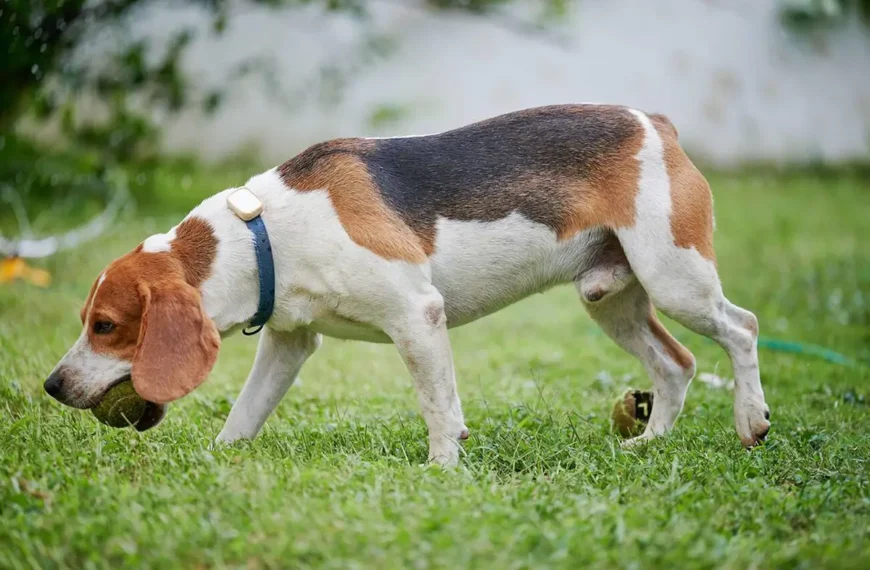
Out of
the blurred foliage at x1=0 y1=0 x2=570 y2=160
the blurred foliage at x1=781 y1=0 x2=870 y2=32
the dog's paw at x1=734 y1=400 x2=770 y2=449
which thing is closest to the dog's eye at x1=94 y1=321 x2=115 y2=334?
the dog's paw at x1=734 y1=400 x2=770 y2=449

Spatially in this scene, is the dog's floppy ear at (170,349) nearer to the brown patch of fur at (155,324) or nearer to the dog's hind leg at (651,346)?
the brown patch of fur at (155,324)

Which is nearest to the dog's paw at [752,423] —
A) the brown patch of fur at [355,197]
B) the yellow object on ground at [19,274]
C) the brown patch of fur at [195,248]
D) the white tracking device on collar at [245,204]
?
the brown patch of fur at [355,197]

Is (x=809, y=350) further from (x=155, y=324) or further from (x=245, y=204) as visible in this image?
(x=155, y=324)

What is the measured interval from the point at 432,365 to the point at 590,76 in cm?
1196

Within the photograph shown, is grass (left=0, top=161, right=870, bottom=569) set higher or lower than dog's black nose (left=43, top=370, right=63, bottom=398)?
lower

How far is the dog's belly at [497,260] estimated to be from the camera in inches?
171

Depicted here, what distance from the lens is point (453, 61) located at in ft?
49.5

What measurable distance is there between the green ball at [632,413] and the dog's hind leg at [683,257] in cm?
55

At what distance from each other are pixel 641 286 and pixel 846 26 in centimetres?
1309

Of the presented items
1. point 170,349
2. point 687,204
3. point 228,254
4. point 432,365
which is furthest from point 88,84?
point 687,204

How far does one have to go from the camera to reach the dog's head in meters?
3.85

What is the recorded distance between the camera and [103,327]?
13.2ft

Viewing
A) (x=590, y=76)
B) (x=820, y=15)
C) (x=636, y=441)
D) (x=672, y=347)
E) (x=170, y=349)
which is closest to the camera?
(x=170, y=349)

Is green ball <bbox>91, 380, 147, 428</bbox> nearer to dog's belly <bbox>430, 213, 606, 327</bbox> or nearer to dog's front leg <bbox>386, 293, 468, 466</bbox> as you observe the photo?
dog's front leg <bbox>386, 293, 468, 466</bbox>
